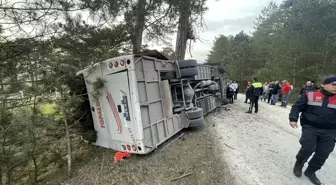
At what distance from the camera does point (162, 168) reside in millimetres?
3428

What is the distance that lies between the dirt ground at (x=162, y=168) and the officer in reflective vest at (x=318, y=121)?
1368 mm

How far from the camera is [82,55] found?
462cm

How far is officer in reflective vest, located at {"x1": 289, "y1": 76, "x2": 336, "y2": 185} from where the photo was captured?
2.77m

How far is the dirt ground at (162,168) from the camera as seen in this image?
3127 mm

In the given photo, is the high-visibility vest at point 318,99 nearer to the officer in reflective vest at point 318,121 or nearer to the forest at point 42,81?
the officer in reflective vest at point 318,121

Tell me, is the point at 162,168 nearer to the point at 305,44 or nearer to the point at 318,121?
the point at 318,121

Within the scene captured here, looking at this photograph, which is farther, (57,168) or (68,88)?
(57,168)

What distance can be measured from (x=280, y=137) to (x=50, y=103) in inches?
225

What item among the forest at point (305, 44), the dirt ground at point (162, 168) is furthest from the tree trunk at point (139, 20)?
the forest at point (305, 44)

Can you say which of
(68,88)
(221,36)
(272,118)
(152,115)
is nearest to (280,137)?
(272,118)

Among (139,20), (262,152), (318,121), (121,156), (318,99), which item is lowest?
(262,152)

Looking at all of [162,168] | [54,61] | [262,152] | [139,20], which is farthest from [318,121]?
[139,20]

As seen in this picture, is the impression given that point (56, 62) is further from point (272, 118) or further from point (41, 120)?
point (272, 118)

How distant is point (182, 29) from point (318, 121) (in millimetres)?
5929
